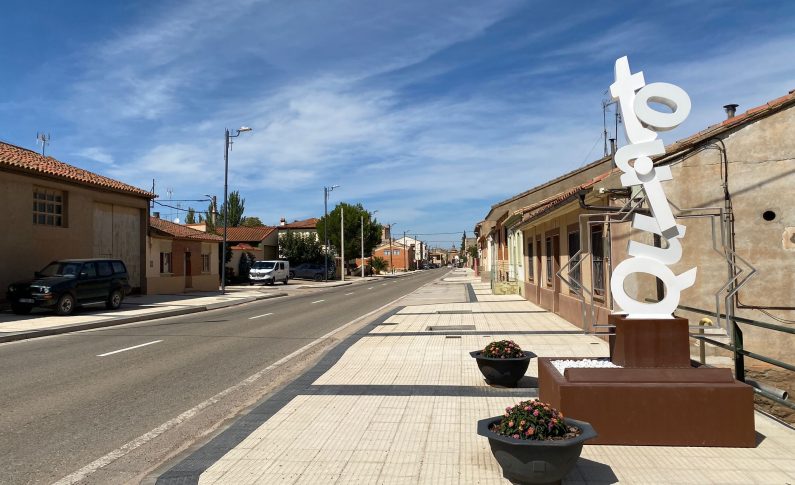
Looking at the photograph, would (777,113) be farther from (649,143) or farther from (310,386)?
(310,386)

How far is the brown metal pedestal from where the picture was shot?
5051 millimetres

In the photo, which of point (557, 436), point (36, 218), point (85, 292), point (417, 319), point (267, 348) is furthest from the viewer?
point (36, 218)

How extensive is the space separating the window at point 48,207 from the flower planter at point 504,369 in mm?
20369

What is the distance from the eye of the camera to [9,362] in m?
10.0

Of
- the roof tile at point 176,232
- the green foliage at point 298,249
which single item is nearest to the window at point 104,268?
the roof tile at point 176,232

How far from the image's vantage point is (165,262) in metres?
30.2

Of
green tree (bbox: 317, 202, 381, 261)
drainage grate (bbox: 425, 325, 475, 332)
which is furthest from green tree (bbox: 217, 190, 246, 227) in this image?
drainage grate (bbox: 425, 325, 475, 332)

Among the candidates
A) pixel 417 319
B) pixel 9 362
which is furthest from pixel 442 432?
pixel 417 319

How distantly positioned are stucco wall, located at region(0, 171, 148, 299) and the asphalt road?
735cm

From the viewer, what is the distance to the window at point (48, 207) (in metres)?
21.4

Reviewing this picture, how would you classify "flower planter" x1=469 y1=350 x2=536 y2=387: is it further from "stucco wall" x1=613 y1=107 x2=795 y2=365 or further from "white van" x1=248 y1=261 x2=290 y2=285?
"white van" x1=248 y1=261 x2=290 y2=285

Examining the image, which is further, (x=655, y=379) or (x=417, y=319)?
(x=417, y=319)

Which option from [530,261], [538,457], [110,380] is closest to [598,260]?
[538,457]

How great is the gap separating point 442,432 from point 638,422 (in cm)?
182
